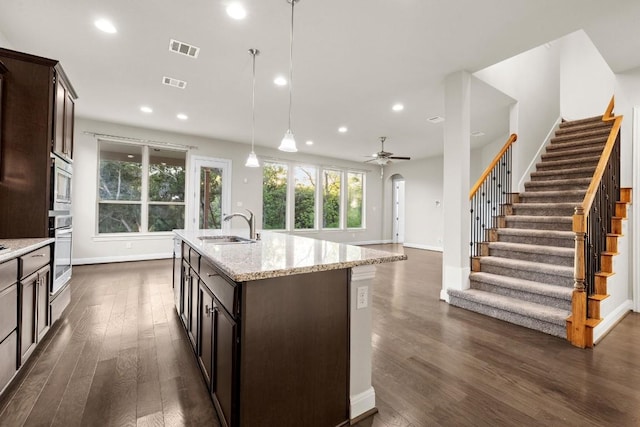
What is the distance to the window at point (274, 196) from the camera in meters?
7.92

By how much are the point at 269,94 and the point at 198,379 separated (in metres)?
3.74

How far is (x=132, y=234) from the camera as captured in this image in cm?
609

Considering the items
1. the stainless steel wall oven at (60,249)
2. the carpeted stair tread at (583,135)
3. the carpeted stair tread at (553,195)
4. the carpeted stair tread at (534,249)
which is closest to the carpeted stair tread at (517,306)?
the carpeted stair tread at (534,249)

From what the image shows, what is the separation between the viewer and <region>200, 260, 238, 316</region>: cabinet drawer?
1293 millimetres

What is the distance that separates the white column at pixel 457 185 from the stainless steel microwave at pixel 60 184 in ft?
13.3

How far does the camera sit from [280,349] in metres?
1.35

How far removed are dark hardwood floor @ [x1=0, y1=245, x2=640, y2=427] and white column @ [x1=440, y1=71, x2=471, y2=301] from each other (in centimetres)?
52

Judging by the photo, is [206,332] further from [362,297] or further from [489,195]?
[489,195]

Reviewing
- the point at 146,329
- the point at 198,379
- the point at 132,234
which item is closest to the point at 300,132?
the point at 132,234

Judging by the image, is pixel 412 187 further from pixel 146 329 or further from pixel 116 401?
pixel 116 401

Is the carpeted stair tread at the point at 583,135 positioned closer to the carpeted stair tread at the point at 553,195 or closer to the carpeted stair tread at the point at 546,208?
the carpeted stair tread at the point at 553,195

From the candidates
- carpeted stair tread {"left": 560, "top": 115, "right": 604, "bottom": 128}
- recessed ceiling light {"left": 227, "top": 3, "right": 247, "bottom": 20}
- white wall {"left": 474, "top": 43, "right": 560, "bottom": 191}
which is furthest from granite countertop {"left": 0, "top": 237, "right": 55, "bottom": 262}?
carpeted stair tread {"left": 560, "top": 115, "right": 604, "bottom": 128}

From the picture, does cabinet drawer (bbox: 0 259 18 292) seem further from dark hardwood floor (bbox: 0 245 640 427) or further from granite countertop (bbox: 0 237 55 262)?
dark hardwood floor (bbox: 0 245 640 427)

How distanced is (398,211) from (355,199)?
6.06ft
